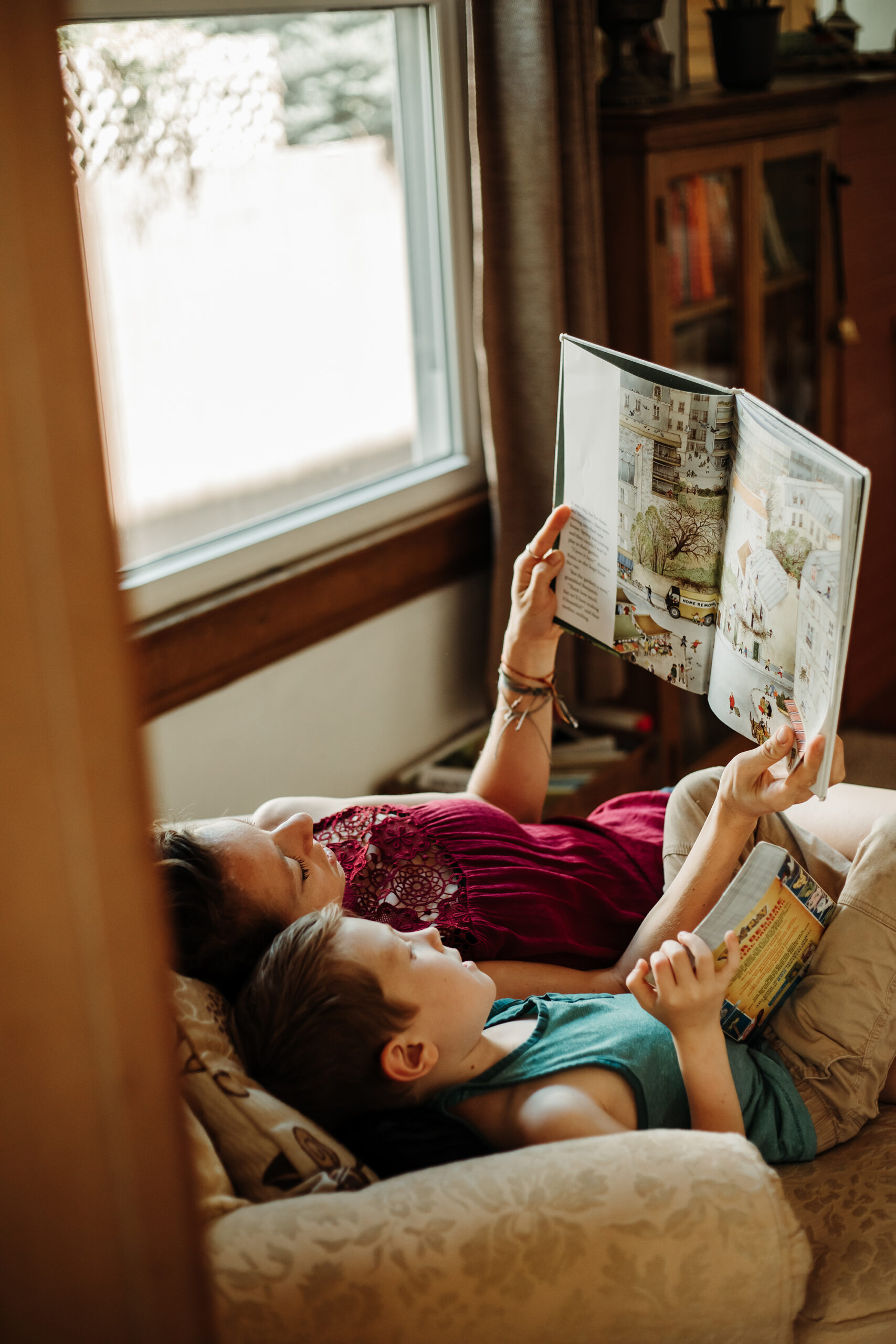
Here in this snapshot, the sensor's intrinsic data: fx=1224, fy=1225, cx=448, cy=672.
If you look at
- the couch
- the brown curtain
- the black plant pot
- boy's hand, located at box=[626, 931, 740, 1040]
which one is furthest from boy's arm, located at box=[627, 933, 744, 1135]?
the black plant pot

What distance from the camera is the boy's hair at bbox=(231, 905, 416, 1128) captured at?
1.00 m

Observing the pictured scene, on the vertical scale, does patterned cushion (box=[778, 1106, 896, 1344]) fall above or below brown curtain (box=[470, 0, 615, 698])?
below

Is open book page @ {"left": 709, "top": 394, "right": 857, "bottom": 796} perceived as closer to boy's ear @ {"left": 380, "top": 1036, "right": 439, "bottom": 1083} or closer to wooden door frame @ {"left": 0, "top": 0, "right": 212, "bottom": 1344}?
boy's ear @ {"left": 380, "top": 1036, "right": 439, "bottom": 1083}

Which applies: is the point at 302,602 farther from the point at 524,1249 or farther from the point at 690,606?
the point at 524,1249

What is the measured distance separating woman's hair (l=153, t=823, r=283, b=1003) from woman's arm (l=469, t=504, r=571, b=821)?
1.58ft

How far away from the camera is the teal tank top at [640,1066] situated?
3.43 feet

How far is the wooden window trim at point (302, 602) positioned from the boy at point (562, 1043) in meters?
0.88

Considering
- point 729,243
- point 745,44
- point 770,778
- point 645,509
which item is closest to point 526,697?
point 645,509

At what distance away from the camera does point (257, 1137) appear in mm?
945

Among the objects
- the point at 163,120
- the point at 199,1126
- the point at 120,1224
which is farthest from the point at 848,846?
the point at 163,120

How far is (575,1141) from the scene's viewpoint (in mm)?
902

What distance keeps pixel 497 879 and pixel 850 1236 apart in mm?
503

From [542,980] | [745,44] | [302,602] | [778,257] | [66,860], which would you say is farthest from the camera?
[778,257]

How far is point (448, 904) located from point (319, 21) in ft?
5.43
